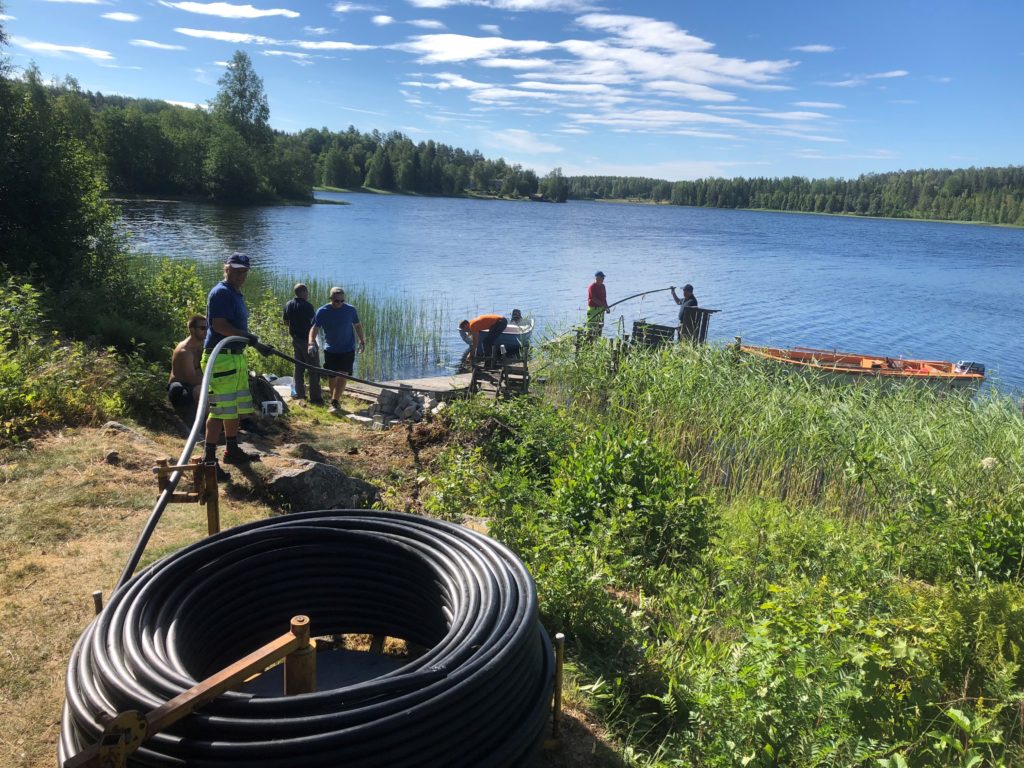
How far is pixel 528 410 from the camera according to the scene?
736 cm

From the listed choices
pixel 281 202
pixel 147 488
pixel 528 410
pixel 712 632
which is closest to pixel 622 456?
pixel 712 632

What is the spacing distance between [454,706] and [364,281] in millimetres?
24205

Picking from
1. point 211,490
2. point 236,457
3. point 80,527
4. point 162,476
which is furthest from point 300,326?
point 162,476

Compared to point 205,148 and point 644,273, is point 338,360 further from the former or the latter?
point 205,148

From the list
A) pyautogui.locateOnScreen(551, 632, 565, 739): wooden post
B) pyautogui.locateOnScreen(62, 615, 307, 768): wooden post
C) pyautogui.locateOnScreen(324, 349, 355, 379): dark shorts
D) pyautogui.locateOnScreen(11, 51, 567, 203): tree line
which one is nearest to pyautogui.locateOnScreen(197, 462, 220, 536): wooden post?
pyautogui.locateOnScreen(62, 615, 307, 768): wooden post

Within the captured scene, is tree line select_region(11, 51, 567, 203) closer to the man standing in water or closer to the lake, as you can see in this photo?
the lake

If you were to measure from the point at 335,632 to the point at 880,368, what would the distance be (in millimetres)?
13899

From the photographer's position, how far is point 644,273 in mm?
34531

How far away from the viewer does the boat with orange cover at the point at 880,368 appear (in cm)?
1291

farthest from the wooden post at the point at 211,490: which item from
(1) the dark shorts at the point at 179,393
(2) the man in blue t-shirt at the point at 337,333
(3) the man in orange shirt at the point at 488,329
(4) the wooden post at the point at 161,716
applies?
(3) the man in orange shirt at the point at 488,329

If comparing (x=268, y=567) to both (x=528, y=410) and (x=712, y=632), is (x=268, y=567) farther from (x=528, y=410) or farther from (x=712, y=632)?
(x=528, y=410)

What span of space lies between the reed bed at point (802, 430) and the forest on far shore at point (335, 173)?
10.5m

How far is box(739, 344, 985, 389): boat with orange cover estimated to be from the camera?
42.3 ft

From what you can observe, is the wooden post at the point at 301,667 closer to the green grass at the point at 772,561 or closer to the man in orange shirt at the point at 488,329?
the green grass at the point at 772,561
